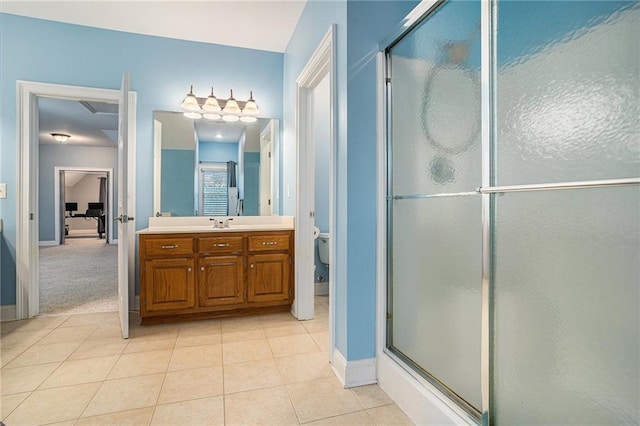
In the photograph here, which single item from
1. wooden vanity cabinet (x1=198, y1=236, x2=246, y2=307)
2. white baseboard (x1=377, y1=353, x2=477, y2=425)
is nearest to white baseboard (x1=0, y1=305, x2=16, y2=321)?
wooden vanity cabinet (x1=198, y1=236, x2=246, y2=307)

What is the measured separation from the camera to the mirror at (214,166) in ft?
10.2

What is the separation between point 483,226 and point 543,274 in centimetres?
25

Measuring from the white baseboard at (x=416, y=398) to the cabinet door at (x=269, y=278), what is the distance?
4.29 feet

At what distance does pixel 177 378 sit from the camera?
1.82 meters

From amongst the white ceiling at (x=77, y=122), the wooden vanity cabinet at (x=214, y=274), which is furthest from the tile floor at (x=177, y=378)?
the white ceiling at (x=77, y=122)

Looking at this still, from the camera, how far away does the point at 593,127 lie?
88 cm

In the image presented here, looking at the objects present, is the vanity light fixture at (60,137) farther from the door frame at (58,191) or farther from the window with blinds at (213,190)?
the window with blinds at (213,190)

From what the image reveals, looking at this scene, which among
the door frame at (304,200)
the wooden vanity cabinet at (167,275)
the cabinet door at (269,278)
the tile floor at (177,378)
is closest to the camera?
the tile floor at (177,378)

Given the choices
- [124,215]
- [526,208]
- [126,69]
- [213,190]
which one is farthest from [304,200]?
[126,69]

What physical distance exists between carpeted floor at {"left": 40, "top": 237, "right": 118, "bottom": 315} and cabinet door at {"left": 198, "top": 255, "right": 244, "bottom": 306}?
1.13m

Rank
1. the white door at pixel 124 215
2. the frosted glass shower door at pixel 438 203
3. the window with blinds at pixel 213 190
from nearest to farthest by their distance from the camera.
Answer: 1. the frosted glass shower door at pixel 438 203
2. the white door at pixel 124 215
3. the window with blinds at pixel 213 190

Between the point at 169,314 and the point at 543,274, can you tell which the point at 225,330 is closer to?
the point at 169,314

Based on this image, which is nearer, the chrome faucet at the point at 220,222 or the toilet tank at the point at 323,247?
the chrome faucet at the point at 220,222

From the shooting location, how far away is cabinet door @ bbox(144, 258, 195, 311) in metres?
2.58
